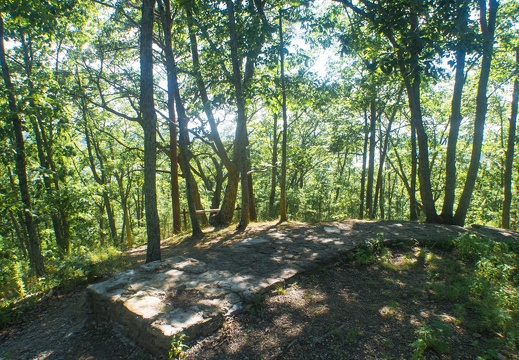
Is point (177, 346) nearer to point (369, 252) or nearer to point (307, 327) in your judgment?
point (307, 327)

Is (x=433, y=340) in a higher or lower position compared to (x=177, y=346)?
higher

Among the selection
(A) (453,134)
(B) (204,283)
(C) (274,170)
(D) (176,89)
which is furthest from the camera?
(C) (274,170)

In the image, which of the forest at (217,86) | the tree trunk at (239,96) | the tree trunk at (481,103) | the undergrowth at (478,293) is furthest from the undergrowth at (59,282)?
the tree trunk at (481,103)

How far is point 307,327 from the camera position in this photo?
3.81 metres

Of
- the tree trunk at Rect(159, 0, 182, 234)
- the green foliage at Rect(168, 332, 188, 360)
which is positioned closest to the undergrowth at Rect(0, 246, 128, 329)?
the green foliage at Rect(168, 332, 188, 360)

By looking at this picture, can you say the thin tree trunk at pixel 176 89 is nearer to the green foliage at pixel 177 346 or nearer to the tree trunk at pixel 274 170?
the green foliage at pixel 177 346

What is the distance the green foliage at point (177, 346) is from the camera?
3395mm

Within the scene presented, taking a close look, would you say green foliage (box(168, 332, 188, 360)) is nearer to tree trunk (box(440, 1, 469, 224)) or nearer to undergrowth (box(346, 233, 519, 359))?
undergrowth (box(346, 233, 519, 359))

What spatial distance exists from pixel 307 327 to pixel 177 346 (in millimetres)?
1512

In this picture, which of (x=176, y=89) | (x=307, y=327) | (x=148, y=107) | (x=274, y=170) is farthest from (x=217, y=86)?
(x=274, y=170)

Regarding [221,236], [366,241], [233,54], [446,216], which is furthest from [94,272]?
[446,216]

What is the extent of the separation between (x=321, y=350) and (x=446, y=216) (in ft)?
23.1

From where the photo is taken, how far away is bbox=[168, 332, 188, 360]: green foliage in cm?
339

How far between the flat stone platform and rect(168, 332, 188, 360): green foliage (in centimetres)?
5
